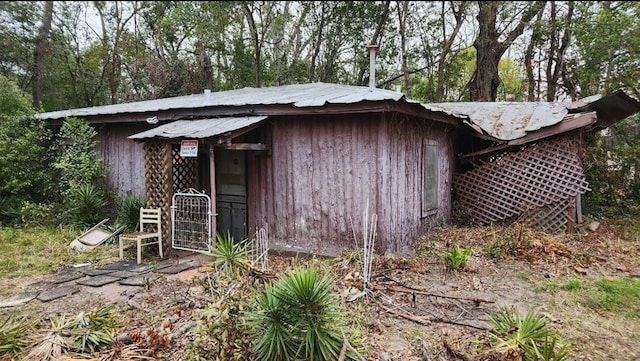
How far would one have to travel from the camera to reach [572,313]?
4.13 metres

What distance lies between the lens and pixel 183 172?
22.9ft

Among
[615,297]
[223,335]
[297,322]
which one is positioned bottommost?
[615,297]

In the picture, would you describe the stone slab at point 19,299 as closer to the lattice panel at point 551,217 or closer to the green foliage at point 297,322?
the green foliage at point 297,322

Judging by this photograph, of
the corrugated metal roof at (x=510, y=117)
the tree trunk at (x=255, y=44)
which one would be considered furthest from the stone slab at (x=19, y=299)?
the tree trunk at (x=255, y=44)

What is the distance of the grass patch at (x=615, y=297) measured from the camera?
422cm

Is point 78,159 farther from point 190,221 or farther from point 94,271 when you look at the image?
point 94,271

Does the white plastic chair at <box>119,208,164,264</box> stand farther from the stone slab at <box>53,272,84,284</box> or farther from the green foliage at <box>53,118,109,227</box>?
the green foliage at <box>53,118,109,227</box>

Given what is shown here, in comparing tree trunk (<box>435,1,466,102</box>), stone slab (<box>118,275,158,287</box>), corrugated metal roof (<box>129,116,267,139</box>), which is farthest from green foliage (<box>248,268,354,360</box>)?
tree trunk (<box>435,1,466,102</box>)

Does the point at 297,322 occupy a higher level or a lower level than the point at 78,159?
lower

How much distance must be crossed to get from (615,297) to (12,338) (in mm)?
5708

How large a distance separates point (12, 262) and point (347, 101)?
5.29 metres

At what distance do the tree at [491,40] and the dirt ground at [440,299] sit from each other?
8.64 m

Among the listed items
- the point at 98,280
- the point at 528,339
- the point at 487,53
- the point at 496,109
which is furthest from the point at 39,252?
the point at 487,53

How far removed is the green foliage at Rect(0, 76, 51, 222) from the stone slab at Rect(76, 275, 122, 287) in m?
4.45
